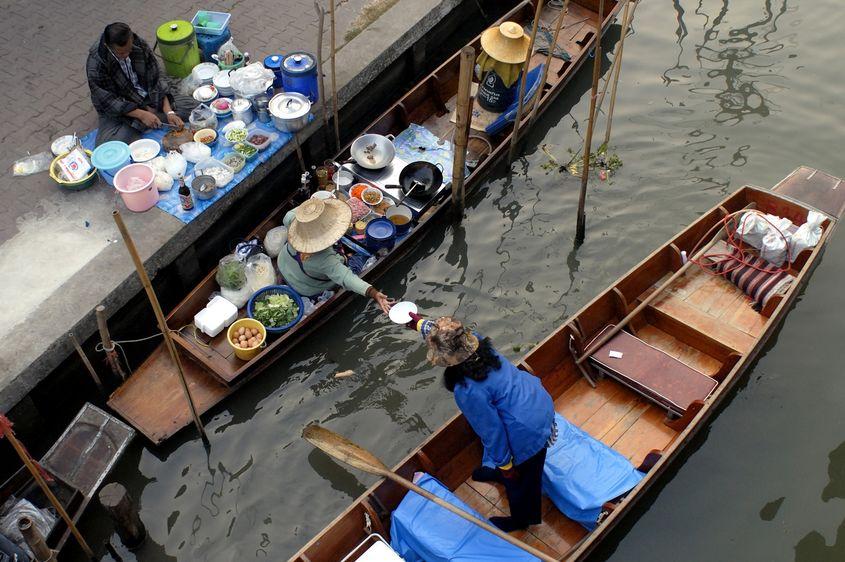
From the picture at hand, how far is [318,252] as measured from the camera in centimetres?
771

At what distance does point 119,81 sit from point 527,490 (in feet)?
23.4

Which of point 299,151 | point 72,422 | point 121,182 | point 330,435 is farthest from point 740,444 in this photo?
point 121,182

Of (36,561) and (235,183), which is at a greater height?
(235,183)

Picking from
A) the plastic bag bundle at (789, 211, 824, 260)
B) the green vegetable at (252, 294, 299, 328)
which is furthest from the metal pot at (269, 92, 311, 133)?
the plastic bag bundle at (789, 211, 824, 260)

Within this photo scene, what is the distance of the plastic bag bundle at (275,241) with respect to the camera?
8773mm

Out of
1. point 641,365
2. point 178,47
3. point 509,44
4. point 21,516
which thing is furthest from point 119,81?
point 641,365

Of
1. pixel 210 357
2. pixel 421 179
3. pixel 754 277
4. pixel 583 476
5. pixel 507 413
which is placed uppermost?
pixel 507 413

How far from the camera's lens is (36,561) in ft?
19.3

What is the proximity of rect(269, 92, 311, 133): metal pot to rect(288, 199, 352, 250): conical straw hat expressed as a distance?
2.40 m

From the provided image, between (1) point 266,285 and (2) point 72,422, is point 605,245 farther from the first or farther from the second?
(2) point 72,422

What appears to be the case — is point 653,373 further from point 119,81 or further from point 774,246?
point 119,81

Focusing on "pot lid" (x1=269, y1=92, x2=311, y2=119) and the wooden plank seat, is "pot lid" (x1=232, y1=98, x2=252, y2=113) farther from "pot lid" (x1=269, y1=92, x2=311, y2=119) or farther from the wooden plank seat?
the wooden plank seat

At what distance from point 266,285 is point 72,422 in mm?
2497

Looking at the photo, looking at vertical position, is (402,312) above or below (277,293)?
above
